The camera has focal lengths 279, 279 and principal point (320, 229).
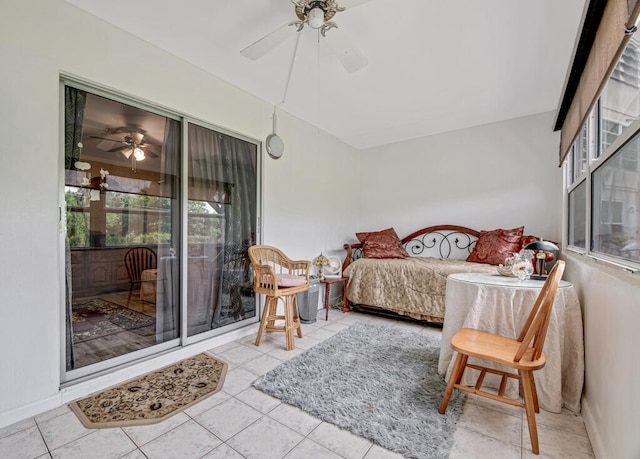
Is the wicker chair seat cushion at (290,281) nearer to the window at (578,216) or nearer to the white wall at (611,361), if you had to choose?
the white wall at (611,361)

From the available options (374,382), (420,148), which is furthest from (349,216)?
(374,382)

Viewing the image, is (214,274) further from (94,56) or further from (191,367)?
(94,56)

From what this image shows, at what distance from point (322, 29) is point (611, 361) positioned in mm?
2435

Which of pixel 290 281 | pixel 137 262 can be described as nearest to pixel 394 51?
pixel 290 281

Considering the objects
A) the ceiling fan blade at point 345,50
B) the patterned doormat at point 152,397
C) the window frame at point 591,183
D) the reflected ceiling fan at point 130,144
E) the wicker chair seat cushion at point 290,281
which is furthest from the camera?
the wicker chair seat cushion at point 290,281

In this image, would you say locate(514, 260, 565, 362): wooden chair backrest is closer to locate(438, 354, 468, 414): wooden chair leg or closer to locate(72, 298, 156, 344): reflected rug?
locate(438, 354, 468, 414): wooden chair leg

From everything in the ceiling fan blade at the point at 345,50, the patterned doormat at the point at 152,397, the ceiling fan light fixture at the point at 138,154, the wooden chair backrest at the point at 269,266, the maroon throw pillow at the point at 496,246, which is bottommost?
the patterned doormat at the point at 152,397

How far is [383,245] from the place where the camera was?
4.07m

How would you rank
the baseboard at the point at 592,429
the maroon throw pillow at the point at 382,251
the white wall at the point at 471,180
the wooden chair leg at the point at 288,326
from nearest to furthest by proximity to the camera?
the baseboard at the point at 592,429 < the wooden chair leg at the point at 288,326 < the white wall at the point at 471,180 < the maroon throw pillow at the point at 382,251

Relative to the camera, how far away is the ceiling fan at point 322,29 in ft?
5.35

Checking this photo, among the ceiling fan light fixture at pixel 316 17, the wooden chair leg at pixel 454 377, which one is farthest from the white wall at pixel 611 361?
the ceiling fan light fixture at pixel 316 17

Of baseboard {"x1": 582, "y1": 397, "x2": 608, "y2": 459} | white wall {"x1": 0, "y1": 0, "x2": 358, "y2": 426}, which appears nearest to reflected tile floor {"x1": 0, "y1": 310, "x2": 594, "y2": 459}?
baseboard {"x1": 582, "y1": 397, "x2": 608, "y2": 459}

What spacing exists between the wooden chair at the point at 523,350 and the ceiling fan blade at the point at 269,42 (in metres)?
2.09

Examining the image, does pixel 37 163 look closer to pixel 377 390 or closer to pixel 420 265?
pixel 377 390
